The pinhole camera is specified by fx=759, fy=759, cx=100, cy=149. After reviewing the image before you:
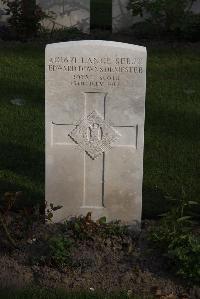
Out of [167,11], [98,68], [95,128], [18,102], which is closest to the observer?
[98,68]

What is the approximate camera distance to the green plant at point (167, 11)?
10.8m

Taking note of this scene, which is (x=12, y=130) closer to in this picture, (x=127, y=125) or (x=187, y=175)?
(x=187, y=175)

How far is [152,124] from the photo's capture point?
7.64 metres

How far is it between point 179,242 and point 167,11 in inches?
264

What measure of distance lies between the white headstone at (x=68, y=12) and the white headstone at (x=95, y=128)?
678 centimetres

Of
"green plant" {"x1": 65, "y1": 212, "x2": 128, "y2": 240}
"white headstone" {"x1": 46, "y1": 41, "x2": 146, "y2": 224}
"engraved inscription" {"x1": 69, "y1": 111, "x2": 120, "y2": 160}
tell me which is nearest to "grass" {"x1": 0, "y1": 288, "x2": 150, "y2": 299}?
"green plant" {"x1": 65, "y1": 212, "x2": 128, "y2": 240}

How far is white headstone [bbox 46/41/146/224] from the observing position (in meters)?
4.80

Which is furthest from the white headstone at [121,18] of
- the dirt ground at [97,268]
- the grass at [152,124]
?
the dirt ground at [97,268]

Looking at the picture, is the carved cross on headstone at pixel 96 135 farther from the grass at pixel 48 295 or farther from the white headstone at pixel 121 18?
the white headstone at pixel 121 18

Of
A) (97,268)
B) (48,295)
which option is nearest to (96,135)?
(97,268)

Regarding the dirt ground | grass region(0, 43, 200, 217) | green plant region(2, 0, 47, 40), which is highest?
green plant region(2, 0, 47, 40)

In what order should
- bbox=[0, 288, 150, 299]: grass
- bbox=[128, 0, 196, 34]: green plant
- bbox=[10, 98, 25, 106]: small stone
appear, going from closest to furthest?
1. bbox=[0, 288, 150, 299]: grass
2. bbox=[10, 98, 25, 106]: small stone
3. bbox=[128, 0, 196, 34]: green plant

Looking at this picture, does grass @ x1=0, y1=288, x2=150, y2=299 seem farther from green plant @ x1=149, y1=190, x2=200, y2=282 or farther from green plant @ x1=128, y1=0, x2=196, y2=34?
green plant @ x1=128, y1=0, x2=196, y2=34

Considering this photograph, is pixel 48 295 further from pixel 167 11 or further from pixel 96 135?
pixel 167 11
